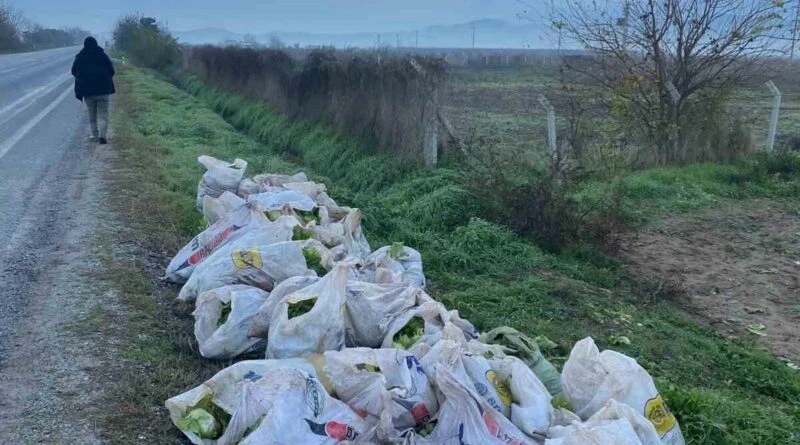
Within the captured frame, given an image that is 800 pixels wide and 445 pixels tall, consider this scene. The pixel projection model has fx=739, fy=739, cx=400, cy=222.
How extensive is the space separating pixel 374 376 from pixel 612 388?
1.02 meters

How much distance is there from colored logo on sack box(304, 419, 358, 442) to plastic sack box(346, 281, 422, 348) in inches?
33.3

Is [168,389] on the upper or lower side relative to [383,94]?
lower

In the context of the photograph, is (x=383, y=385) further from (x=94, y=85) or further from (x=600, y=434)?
(x=94, y=85)

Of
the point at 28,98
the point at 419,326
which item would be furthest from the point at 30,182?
the point at 28,98

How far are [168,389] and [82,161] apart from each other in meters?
6.60

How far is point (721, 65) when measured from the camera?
12.0m

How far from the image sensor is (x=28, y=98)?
58.8ft

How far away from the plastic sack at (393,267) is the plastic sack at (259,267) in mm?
450

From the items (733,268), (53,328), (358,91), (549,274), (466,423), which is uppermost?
(358,91)

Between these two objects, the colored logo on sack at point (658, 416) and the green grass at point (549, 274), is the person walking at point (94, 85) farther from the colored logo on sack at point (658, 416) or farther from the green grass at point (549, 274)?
the colored logo on sack at point (658, 416)

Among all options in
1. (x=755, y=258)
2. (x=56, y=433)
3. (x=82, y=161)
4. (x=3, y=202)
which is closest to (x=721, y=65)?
(x=755, y=258)

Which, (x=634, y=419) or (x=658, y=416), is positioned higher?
(x=634, y=419)

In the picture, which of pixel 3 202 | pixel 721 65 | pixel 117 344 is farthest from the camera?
pixel 721 65

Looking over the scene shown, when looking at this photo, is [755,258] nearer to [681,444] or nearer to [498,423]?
[681,444]
